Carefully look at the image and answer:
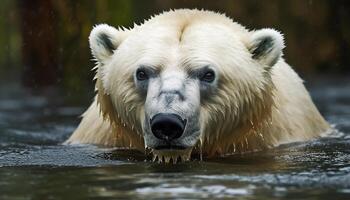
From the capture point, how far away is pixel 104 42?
6805 mm

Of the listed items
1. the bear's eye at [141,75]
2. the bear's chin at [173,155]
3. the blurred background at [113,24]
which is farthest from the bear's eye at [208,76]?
the blurred background at [113,24]

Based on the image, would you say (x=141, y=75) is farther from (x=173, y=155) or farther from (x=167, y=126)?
(x=167, y=126)

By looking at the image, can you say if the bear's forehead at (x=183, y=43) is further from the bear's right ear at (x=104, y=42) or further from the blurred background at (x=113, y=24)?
the blurred background at (x=113, y=24)

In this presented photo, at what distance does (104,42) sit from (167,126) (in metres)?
1.53

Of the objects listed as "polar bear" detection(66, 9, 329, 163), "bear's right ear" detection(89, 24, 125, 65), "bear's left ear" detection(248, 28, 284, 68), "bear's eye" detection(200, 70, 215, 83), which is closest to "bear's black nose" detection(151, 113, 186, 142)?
"polar bear" detection(66, 9, 329, 163)

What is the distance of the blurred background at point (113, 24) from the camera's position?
14.0 meters

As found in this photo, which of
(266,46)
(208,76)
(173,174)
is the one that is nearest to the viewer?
(173,174)

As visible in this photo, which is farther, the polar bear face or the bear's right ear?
the bear's right ear

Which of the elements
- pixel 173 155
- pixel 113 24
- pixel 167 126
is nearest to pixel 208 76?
pixel 173 155

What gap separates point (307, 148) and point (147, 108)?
1.76 m

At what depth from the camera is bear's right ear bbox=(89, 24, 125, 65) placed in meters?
6.79

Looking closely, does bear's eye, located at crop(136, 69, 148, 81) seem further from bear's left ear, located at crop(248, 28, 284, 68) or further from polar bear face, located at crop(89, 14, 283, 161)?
bear's left ear, located at crop(248, 28, 284, 68)

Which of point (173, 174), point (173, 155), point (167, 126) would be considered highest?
point (167, 126)

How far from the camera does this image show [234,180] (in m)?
5.00
